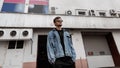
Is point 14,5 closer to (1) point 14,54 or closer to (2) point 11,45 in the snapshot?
(2) point 11,45

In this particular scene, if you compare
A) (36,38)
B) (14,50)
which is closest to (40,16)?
(36,38)

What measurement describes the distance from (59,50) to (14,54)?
3.66 metres

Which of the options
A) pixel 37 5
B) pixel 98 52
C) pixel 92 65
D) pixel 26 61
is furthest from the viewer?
pixel 37 5

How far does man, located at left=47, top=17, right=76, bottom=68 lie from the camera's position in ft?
6.42

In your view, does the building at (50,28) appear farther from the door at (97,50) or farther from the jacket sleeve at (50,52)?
the jacket sleeve at (50,52)

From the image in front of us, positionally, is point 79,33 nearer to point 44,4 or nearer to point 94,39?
point 94,39

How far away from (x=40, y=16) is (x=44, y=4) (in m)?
1.51

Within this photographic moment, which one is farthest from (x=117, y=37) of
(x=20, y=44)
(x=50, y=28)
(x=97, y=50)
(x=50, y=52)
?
(x=50, y=52)

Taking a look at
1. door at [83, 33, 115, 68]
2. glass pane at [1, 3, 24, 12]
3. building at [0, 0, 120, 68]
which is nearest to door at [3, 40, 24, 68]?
building at [0, 0, 120, 68]

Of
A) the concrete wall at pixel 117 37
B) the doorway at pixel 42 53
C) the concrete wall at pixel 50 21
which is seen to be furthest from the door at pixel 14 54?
the concrete wall at pixel 117 37

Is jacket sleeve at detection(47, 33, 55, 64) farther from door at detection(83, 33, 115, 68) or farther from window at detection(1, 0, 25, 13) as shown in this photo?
window at detection(1, 0, 25, 13)

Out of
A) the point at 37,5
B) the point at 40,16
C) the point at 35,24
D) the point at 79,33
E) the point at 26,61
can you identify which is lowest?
the point at 26,61

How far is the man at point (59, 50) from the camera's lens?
196 cm

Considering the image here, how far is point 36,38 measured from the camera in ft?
18.4
